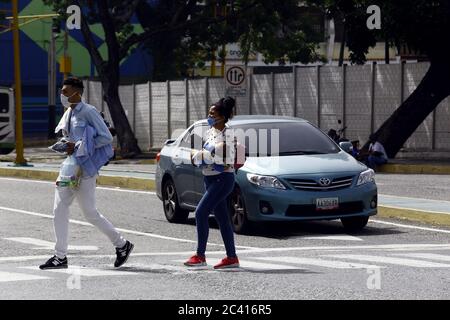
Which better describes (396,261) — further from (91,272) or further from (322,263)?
(91,272)

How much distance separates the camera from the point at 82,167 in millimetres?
13047

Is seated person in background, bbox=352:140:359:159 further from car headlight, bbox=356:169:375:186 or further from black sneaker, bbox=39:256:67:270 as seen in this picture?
black sneaker, bbox=39:256:67:270

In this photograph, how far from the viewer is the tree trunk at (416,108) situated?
3503 cm

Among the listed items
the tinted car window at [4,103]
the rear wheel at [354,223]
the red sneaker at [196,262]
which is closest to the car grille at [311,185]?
the rear wheel at [354,223]

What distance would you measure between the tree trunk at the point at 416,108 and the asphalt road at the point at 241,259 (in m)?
15.3

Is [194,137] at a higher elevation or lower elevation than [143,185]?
higher

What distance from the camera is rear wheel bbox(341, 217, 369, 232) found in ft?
58.5

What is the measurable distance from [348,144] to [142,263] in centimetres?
544

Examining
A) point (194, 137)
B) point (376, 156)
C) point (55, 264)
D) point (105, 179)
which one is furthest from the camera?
point (376, 156)

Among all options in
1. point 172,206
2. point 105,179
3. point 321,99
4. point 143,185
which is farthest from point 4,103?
point 172,206

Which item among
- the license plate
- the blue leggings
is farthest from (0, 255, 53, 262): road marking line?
the license plate

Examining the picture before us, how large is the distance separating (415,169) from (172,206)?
13960 mm
